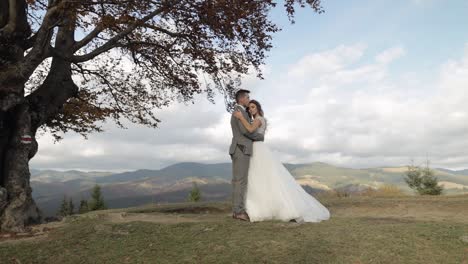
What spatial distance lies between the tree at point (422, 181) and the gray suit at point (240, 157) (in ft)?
68.3

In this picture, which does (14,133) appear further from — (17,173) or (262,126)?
(262,126)

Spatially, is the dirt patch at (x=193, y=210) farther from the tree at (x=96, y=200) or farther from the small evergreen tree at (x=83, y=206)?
the small evergreen tree at (x=83, y=206)

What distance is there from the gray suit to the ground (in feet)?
2.03

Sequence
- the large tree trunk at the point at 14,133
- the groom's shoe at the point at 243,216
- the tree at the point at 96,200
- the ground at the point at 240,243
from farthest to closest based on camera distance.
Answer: the tree at the point at 96,200, the large tree trunk at the point at 14,133, the groom's shoe at the point at 243,216, the ground at the point at 240,243

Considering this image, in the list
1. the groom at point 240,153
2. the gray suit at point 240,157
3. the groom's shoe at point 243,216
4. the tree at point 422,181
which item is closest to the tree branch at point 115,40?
the groom at point 240,153

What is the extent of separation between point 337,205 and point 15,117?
1094cm

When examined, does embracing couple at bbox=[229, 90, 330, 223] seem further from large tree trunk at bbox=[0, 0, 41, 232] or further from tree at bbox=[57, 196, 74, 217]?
tree at bbox=[57, 196, 74, 217]

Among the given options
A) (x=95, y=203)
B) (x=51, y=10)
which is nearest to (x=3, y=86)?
(x=51, y=10)

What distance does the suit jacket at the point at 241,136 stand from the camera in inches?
379

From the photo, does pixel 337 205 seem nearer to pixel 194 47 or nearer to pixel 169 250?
pixel 194 47

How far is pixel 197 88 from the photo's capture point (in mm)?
16891

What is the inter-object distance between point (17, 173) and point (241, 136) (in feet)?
22.1

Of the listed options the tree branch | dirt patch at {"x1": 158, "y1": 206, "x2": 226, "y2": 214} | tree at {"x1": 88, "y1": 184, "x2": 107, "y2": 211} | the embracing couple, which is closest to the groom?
the embracing couple

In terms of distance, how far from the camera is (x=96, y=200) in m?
44.2
